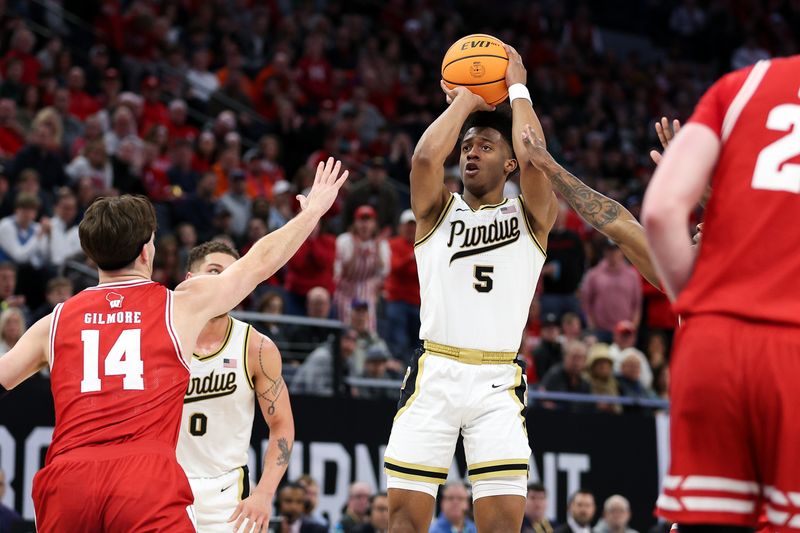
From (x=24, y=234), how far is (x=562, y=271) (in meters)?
7.46

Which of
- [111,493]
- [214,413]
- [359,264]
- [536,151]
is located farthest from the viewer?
[359,264]

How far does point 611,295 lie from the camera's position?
55.3ft

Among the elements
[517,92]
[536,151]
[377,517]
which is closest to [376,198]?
[377,517]

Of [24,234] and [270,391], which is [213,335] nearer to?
[270,391]

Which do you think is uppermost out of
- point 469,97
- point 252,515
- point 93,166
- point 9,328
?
point 93,166

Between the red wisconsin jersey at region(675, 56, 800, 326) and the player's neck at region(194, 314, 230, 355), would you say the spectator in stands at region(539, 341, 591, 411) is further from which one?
the red wisconsin jersey at region(675, 56, 800, 326)

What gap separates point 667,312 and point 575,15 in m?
13.4

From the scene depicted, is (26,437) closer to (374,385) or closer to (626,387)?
(374,385)

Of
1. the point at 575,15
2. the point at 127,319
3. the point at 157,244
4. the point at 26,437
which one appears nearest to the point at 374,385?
the point at 157,244

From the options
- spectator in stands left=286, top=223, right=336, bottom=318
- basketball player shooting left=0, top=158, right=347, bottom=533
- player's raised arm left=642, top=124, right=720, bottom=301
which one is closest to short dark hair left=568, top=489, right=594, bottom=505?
spectator in stands left=286, top=223, right=336, bottom=318

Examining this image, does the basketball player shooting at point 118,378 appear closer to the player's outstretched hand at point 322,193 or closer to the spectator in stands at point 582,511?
the player's outstretched hand at point 322,193

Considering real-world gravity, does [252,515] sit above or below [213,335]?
below

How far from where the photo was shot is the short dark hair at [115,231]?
5.39m

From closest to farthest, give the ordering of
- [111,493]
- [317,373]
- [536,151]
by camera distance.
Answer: [111,493], [536,151], [317,373]
